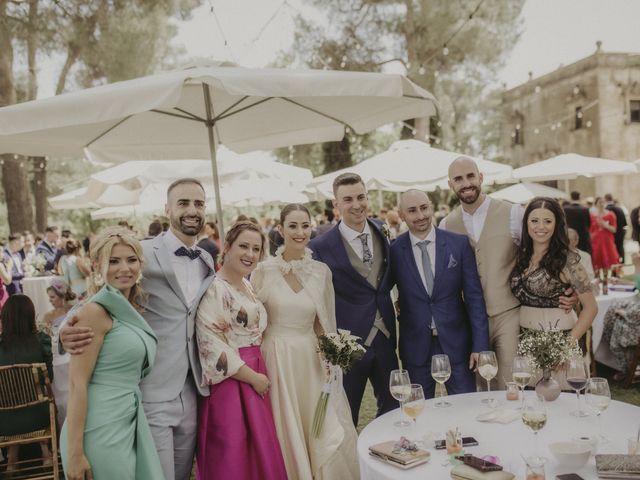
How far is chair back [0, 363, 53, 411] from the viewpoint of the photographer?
4195mm

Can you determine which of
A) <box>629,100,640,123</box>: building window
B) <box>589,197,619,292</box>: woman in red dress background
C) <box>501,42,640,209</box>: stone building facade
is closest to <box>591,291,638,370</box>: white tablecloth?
<box>589,197,619,292</box>: woman in red dress background

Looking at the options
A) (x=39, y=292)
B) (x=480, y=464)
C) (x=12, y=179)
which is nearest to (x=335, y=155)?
(x=12, y=179)

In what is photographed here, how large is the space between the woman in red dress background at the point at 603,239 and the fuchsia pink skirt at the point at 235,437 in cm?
1096

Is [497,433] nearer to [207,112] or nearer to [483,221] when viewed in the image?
[483,221]

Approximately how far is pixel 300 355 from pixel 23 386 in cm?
214

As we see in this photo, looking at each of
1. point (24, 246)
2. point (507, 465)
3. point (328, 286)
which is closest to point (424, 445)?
point (507, 465)

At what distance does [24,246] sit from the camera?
11.6m

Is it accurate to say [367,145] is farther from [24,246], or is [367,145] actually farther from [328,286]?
[328,286]

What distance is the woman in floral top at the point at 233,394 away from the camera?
3.16 metres

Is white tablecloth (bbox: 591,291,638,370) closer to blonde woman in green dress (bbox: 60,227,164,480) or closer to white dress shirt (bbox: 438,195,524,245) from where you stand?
white dress shirt (bbox: 438,195,524,245)

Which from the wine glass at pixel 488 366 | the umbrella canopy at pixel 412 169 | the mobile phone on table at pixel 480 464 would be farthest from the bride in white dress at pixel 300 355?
the umbrella canopy at pixel 412 169

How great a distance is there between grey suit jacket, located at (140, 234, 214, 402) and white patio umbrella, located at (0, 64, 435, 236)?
87 cm

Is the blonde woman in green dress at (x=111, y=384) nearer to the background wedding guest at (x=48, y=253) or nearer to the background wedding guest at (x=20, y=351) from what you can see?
the background wedding guest at (x=20, y=351)

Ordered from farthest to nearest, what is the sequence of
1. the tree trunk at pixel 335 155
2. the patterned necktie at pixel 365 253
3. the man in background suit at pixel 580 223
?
the tree trunk at pixel 335 155, the man in background suit at pixel 580 223, the patterned necktie at pixel 365 253
